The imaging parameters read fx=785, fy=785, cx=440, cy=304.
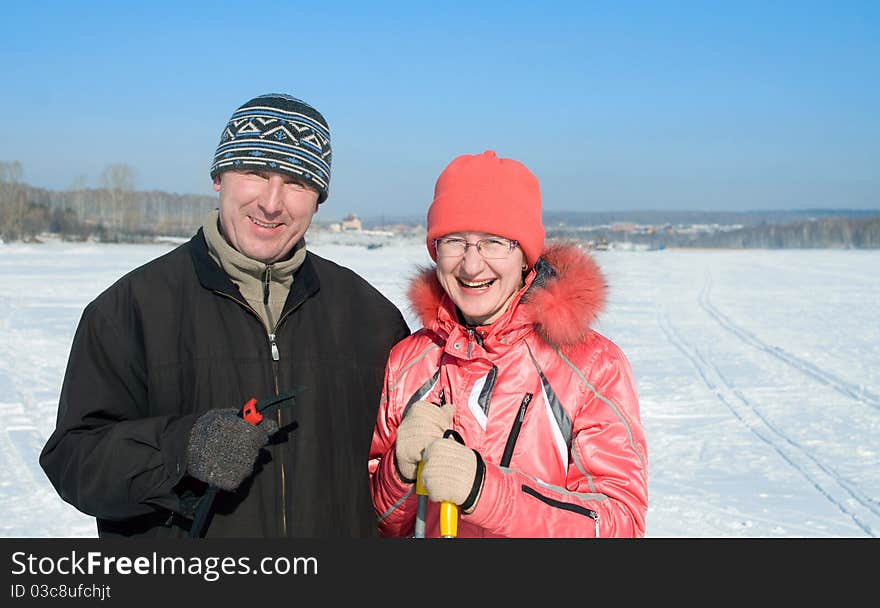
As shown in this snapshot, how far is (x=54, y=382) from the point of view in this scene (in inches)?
333

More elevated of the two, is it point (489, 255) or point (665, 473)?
point (489, 255)

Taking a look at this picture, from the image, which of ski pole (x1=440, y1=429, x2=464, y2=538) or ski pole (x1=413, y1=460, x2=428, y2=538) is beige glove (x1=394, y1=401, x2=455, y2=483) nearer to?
ski pole (x1=413, y1=460, x2=428, y2=538)

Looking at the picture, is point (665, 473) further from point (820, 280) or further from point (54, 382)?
point (820, 280)

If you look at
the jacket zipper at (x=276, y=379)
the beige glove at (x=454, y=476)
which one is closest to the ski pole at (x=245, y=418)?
the jacket zipper at (x=276, y=379)

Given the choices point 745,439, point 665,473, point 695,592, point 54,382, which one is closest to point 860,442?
point 745,439

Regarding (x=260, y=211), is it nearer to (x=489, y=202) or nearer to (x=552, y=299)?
(x=489, y=202)

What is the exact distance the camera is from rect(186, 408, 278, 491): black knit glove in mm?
1993

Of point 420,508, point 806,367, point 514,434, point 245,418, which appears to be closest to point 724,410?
point 806,367

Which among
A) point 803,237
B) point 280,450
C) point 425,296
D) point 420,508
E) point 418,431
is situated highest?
point 425,296

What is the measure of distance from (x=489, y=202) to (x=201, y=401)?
1000 millimetres

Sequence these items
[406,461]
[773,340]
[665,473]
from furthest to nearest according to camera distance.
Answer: [773,340]
[665,473]
[406,461]

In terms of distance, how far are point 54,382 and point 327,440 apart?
7.21 meters

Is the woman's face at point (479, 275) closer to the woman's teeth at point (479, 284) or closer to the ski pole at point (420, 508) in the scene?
the woman's teeth at point (479, 284)

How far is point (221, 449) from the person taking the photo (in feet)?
6.55
